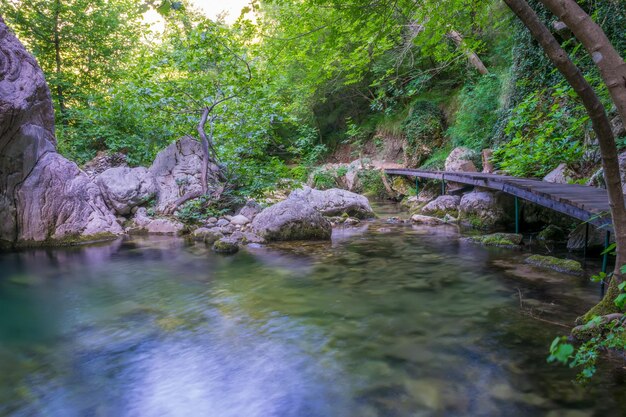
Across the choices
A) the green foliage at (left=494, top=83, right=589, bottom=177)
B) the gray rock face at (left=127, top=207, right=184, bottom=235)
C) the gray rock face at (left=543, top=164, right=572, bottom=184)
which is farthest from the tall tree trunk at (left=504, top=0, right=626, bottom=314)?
the gray rock face at (left=127, top=207, right=184, bottom=235)

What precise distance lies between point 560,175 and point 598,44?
6.44 metres

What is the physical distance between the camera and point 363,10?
12.8 ft

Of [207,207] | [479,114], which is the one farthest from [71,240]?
[479,114]

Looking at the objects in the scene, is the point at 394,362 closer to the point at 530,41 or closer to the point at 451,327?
the point at 451,327

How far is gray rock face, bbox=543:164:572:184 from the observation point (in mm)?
7789

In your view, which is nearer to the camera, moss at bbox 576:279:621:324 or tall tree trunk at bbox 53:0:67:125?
moss at bbox 576:279:621:324

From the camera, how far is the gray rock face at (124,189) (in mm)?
10516

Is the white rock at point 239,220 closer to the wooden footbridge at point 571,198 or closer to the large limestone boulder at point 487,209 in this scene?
the large limestone boulder at point 487,209

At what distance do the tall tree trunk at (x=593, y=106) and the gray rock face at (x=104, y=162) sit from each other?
14.0 m

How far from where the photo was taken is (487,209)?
363 inches

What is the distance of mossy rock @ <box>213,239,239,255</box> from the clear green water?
0.76 metres

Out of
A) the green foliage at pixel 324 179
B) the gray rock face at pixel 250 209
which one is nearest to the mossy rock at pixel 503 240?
the gray rock face at pixel 250 209

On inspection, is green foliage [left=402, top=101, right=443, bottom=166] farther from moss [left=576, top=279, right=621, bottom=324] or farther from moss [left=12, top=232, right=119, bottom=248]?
moss [left=576, top=279, right=621, bottom=324]

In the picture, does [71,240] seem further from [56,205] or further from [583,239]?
[583,239]
